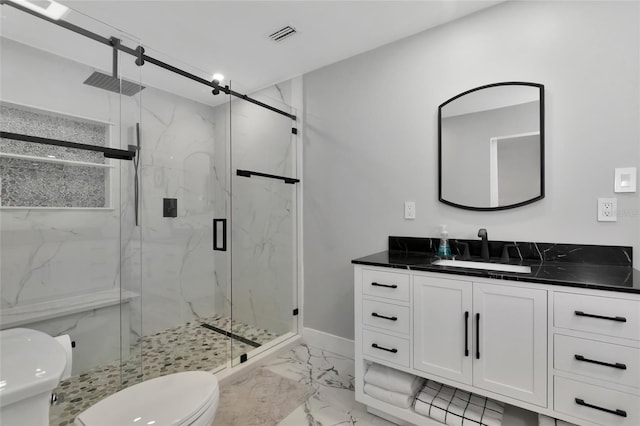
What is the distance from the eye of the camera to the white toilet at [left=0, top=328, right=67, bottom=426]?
2.47 feet

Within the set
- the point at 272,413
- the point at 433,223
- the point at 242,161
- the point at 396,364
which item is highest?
the point at 242,161

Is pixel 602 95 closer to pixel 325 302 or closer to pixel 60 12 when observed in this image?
pixel 325 302

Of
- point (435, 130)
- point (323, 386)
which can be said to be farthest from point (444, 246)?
point (323, 386)

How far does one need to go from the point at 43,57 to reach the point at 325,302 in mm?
2413

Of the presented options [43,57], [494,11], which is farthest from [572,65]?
[43,57]

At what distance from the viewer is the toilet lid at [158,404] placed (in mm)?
1089

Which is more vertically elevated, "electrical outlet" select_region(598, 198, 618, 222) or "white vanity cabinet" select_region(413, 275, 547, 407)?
"electrical outlet" select_region(598, 198, 618, 222)

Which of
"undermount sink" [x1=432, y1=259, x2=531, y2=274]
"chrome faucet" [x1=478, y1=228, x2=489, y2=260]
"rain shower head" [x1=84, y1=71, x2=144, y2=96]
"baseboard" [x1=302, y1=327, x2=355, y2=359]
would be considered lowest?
"baseboard" [x1=302, y1=327, x2=355, y2=359]

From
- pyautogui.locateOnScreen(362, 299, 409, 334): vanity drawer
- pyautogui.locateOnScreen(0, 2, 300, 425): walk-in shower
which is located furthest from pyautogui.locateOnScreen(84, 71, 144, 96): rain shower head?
pyautogui.locateOnScreen(362, 299, 409, 334): vanity drawer

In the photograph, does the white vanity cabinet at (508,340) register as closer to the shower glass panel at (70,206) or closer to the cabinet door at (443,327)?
the cabinet door at (443,327)

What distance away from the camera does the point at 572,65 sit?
1.66 metres

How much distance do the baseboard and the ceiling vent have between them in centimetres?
239

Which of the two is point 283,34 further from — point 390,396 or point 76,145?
point 390,396

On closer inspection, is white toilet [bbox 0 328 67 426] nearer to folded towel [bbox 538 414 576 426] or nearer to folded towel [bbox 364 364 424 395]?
folded towel [bbox 364 364 424 395]
